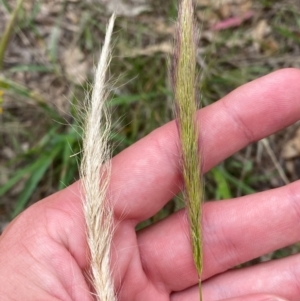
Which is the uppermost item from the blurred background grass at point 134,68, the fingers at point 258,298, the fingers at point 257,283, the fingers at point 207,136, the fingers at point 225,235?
the blurred background grass at point 134,68

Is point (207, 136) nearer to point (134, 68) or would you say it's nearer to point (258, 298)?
point (258, 298)

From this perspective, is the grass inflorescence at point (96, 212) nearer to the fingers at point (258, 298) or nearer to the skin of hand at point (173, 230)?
the skin of hand at point (173, 230)

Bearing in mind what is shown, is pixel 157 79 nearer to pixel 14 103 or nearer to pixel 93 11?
pixel 93 11

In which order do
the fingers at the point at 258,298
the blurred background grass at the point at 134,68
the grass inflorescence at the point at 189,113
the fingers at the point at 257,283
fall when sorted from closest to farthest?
the grass inflorescence at the point at 189,113 < the fingers at the point at 258,298 < the fingers at the point at 257,283 < the blurred background grass at the point at 134,68

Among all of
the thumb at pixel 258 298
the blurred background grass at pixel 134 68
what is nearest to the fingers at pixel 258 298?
the thumb at pixel 258 298

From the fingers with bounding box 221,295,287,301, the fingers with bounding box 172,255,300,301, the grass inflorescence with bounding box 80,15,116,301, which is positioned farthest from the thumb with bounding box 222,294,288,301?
the grass inflorescence with bounding box 80,15,116,301

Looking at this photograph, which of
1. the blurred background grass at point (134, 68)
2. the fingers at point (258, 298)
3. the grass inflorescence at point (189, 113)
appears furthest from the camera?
the blurred background grass at point (134, 68)

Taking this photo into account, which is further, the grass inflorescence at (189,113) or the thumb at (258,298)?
the thumb at (258,298)

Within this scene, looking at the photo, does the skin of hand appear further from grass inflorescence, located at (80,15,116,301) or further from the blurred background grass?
the blurred background grass
